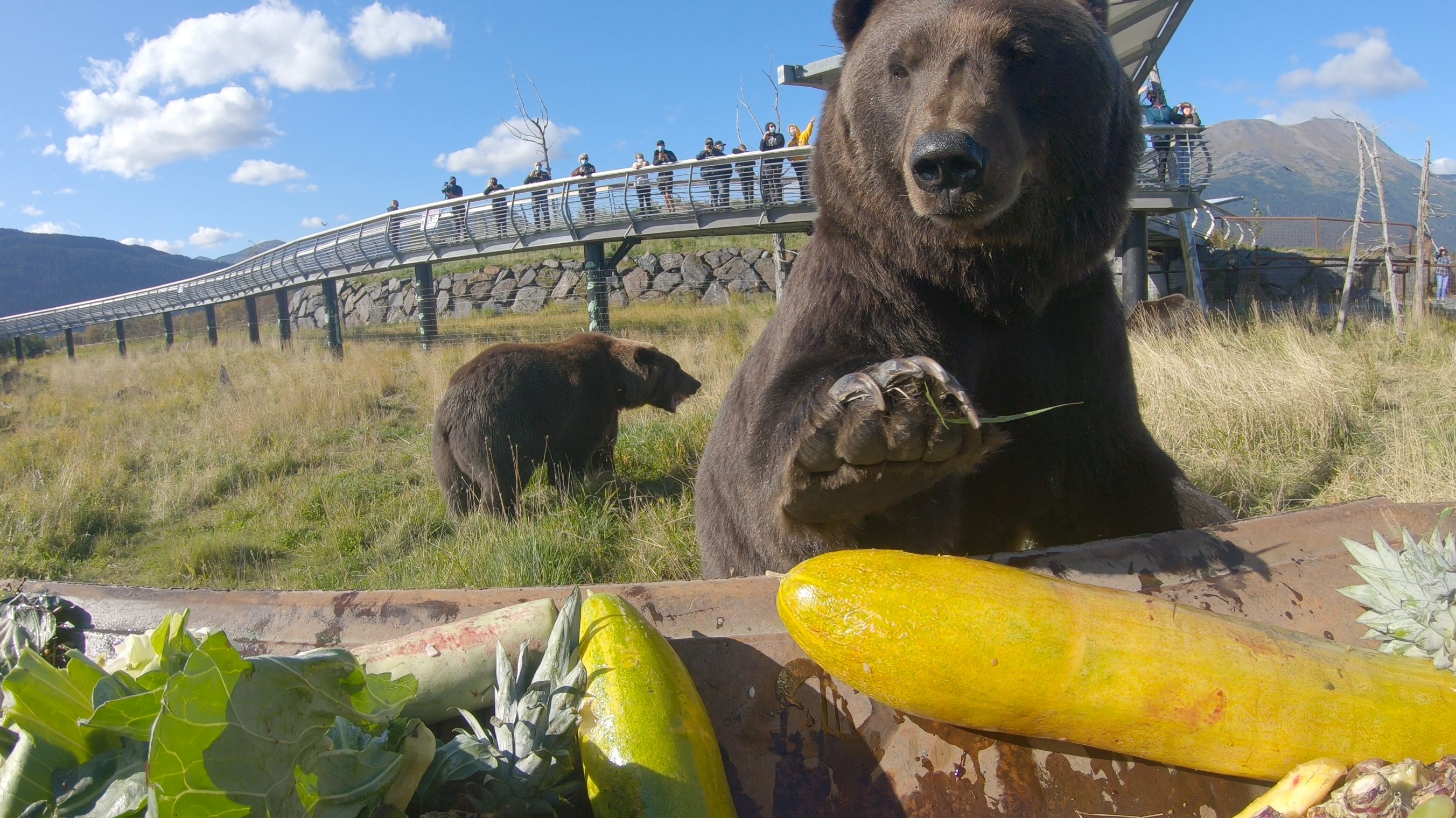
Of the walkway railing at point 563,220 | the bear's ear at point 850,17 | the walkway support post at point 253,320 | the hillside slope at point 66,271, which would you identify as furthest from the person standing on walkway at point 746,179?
the hillside slope at point 66,271

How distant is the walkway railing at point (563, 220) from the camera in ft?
50.1

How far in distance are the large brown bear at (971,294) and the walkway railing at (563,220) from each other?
355 inches

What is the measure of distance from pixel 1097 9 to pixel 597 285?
1469 centimetres

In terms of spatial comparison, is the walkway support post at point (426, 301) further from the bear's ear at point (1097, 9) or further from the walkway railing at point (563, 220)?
the bear's ear at point (1097, 9)

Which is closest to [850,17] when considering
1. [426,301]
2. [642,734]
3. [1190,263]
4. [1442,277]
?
[642,734]

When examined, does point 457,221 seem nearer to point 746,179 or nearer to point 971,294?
point 746,179

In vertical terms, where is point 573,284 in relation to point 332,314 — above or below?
above

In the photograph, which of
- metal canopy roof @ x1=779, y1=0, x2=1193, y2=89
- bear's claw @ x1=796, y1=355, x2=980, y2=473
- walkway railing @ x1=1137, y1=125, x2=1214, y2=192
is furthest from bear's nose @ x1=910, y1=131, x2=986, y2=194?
walkway railing @ x1=1137, y1=125, x2=1214, y2=192

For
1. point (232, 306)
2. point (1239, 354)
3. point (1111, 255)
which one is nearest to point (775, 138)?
point (1239, 354)

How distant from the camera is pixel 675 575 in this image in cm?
468

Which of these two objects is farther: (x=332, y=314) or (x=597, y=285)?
(x=332, y=314)

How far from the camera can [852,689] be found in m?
1.74

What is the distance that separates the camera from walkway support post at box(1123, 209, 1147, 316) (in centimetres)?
1503

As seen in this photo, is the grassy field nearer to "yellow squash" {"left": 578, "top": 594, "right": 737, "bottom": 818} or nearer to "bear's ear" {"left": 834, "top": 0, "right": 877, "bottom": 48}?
"bear's ear" {"left": 834, "top": 0, "right": 877, "bottom": 48}
